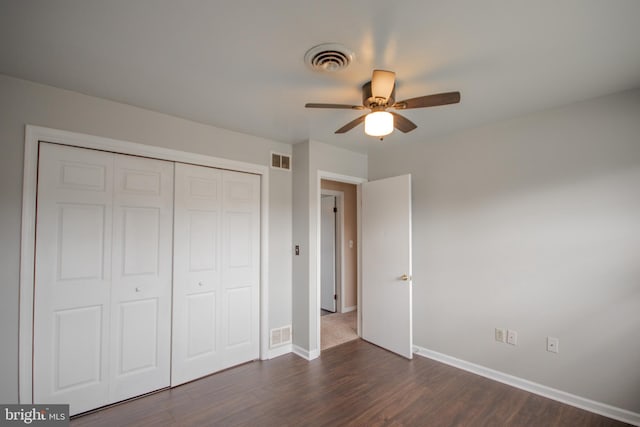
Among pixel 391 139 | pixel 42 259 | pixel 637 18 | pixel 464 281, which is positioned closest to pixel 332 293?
pixel 464 281

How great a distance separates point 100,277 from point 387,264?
2759mm

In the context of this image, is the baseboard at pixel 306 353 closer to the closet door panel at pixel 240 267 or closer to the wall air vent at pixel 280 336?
the wall air vent at pixel 280 336

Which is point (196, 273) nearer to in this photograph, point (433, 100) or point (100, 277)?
point (100, 277)

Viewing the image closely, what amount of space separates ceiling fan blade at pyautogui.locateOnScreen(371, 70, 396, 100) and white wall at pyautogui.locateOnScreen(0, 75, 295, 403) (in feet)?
5.96

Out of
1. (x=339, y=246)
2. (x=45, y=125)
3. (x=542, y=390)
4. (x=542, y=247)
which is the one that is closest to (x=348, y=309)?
(x=339, y=246)

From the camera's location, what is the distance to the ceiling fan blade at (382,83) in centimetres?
168

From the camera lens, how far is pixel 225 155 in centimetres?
306

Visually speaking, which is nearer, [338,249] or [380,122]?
[380,122]

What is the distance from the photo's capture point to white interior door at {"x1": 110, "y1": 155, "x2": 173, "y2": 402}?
7.96 feet

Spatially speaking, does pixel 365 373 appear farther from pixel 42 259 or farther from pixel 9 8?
pixel 9 8

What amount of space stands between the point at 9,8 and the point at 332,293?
4786mm

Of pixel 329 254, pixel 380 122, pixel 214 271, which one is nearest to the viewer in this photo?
pixel 380 122

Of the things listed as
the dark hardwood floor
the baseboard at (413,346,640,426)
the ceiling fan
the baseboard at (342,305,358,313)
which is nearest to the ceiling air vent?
the ceiling fan

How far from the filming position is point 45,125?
2131 mm
